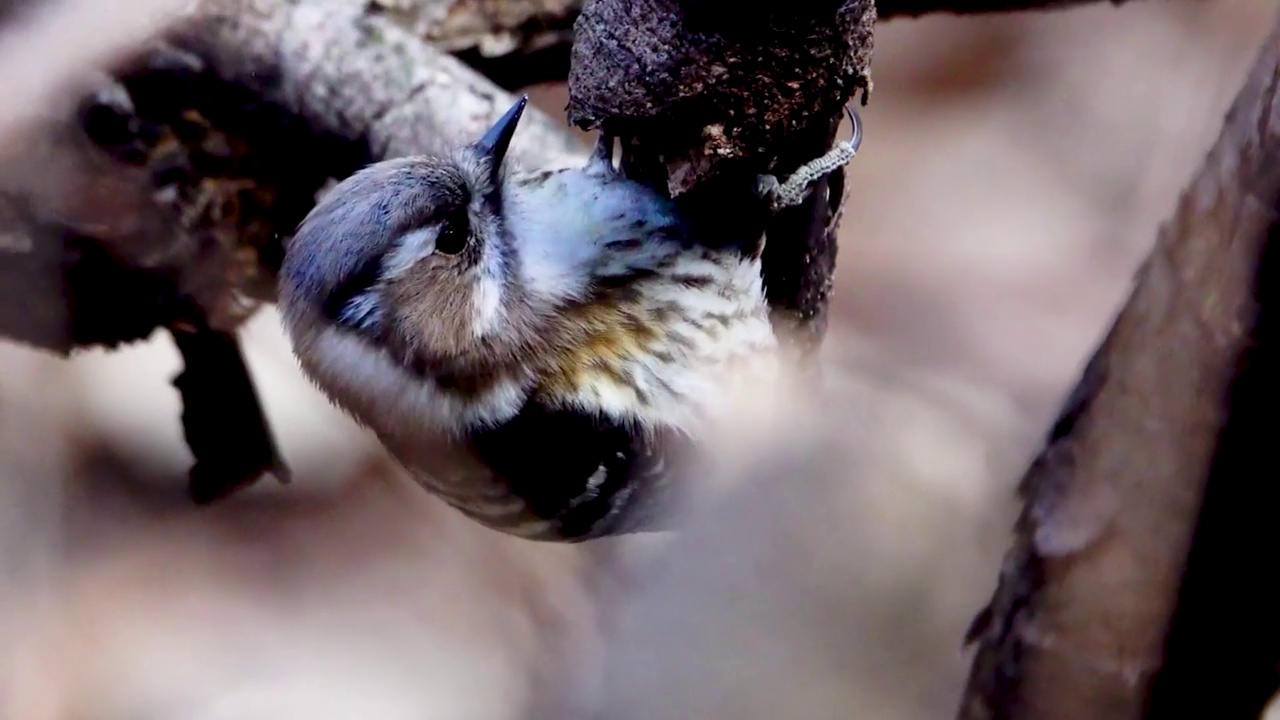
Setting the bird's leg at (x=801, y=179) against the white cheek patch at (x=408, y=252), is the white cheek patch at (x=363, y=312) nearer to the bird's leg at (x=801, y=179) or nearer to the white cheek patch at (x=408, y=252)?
the white cheek patch at (x=408, y=252)

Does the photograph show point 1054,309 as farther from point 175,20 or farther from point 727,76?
point 175,20

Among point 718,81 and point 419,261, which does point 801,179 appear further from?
point 419,261

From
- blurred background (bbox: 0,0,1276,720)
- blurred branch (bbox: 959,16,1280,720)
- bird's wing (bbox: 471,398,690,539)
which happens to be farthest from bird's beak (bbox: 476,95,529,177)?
blurred branch (bbox: 959,16,1280,720)

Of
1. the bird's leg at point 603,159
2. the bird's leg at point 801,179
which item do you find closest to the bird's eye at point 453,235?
the bird's leg at point 603,159

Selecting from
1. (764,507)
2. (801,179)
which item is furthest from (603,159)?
(764,507)

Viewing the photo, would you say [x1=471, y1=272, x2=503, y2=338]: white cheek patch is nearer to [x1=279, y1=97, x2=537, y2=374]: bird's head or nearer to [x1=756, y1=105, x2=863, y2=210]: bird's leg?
[x1=279, y1=97, x2=537, y2=374]: bird's head

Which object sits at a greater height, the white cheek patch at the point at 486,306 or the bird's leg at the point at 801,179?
the bird's leg at the point at 801,179

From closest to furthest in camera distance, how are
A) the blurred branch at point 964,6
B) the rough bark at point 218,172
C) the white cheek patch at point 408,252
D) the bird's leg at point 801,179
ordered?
the bird's leg at point 801,179, the white cheek patch at point 408,252, the rough bark at point 218,172, the blurred branch at point 964,6
